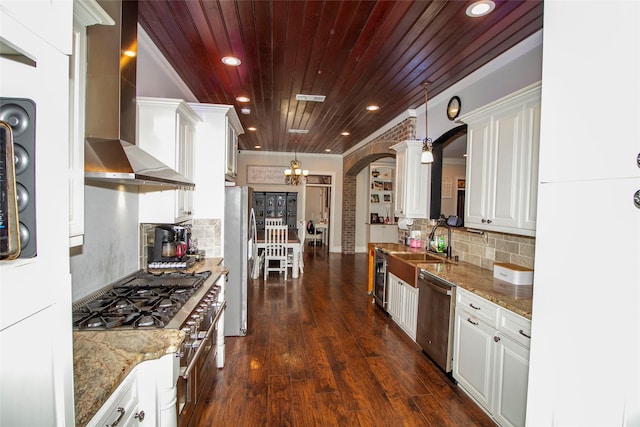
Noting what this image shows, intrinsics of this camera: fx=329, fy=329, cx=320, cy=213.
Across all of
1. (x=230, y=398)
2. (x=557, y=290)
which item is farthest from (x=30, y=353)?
(x=230, y=398)

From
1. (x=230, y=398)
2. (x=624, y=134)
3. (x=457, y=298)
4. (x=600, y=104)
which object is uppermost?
(x=600, y=104)

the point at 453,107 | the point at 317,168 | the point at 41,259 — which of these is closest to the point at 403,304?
the point at 453,107

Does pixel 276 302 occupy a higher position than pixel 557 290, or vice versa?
pixel 557 290

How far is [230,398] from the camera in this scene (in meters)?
2.53

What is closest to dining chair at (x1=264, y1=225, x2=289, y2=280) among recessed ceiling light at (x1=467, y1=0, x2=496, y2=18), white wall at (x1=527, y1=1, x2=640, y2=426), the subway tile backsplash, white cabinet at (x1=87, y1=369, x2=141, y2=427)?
the subway tile backsplash

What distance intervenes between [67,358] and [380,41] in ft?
9.09

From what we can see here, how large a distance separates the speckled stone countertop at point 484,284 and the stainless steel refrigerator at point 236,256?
188 centimetres

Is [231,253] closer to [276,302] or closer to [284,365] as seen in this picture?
[284,365]

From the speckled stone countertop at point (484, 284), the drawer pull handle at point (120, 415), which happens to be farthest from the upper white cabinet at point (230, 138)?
the drawer pull handle at point (120, 415)

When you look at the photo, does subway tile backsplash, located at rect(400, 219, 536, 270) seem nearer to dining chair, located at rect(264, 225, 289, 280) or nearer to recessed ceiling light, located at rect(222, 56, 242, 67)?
recessed ceiling light, located at rect(222, 56, 242, 67)

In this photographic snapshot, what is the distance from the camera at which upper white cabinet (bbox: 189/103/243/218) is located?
3432 millimetres

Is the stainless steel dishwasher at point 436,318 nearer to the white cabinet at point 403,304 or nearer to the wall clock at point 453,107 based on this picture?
the white cabinet at point 403,304

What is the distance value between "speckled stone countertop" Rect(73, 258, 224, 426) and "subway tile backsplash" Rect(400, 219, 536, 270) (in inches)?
103

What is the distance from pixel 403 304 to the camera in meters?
3.76
